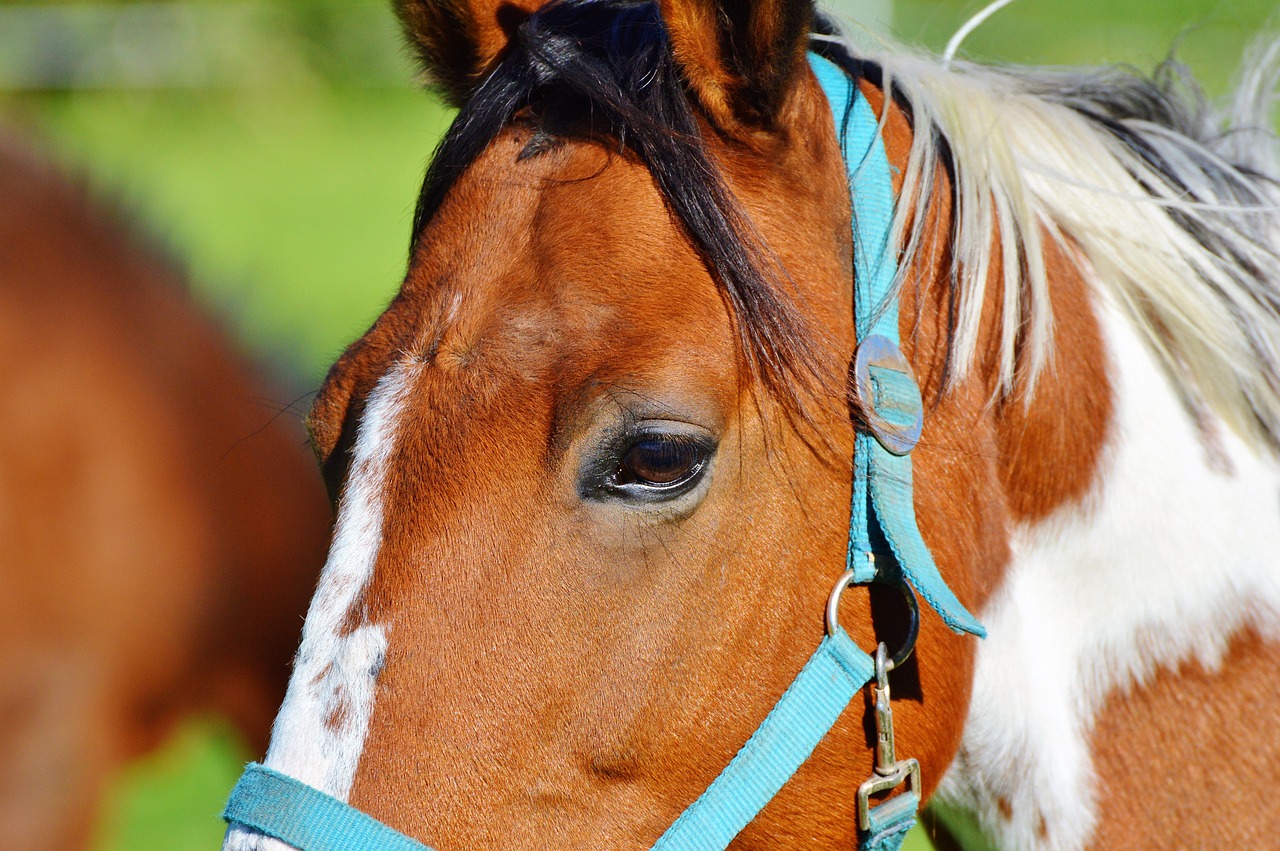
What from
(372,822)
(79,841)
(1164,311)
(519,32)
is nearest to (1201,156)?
(1164,311)

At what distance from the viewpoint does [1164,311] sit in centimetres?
139

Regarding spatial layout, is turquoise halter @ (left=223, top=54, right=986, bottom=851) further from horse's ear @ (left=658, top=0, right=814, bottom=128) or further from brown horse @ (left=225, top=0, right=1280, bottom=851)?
horse's ear @ (left=658, top=0, right=814, bottom=128)

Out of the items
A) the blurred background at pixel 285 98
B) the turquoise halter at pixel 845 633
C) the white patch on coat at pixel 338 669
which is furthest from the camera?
the blurred background at pixel 285 98

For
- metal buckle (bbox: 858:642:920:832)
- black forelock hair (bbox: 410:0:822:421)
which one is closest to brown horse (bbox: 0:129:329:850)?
black forelock hair (bbox: 410:0:822:421)

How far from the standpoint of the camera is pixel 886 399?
1.17 meters

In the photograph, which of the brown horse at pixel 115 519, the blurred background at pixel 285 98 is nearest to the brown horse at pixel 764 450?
the brown horse at pixel 115 519

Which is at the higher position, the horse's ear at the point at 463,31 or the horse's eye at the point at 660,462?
the horse's ear at the point at 463,31

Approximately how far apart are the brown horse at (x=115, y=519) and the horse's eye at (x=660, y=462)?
1.70 m

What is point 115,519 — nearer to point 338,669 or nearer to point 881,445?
point 338,669

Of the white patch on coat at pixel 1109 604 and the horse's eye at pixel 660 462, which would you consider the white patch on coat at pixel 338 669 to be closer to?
the horse's eye at pixel 660 462

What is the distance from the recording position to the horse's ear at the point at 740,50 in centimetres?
112

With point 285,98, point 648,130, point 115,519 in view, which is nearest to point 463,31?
point 648,130

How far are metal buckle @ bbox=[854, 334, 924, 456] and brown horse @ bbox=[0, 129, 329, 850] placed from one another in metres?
1.77

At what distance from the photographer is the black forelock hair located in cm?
112
